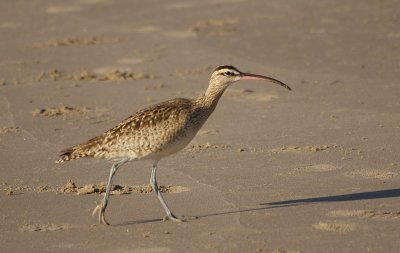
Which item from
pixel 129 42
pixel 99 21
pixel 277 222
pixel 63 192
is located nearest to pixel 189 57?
pixel 129 42

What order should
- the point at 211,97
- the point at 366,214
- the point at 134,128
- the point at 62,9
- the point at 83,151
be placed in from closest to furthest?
the point at 366,214
the point at 134,128
the point at 83,151
the point at 211,97
the point at 62,9

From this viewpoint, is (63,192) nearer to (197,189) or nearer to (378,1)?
(197,189)

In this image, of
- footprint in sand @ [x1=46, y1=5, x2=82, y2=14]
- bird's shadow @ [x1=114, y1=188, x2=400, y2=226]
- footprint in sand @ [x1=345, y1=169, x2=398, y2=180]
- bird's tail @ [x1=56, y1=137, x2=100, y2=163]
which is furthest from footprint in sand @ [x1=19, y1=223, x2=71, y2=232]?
footprint in sand @ [x1=46, y1=5, x2=82, y2=14]

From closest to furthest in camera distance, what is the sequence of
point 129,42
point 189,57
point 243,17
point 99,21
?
point 189,57 → point 129,42 → point 243,17 → point 99,21

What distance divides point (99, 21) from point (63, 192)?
13496 millimetres

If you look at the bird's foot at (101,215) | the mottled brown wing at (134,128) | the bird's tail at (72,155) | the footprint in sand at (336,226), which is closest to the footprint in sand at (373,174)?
the footprint in sand at (336,226)

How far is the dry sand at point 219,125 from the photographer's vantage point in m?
8.75

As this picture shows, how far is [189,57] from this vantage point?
718 inches

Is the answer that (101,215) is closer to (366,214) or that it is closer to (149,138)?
(149,138)

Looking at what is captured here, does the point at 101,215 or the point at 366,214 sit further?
the point at 101,215

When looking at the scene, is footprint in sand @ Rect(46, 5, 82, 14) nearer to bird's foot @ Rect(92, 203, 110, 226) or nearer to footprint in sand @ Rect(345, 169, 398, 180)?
footprint in sand @ Rect(345, 169, 398, 180)

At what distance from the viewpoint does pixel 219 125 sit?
44.0ft

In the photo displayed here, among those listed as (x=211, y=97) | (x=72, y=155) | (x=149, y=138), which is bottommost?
(x=72, y=155)

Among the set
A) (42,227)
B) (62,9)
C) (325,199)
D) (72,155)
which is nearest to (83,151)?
(72,155)
